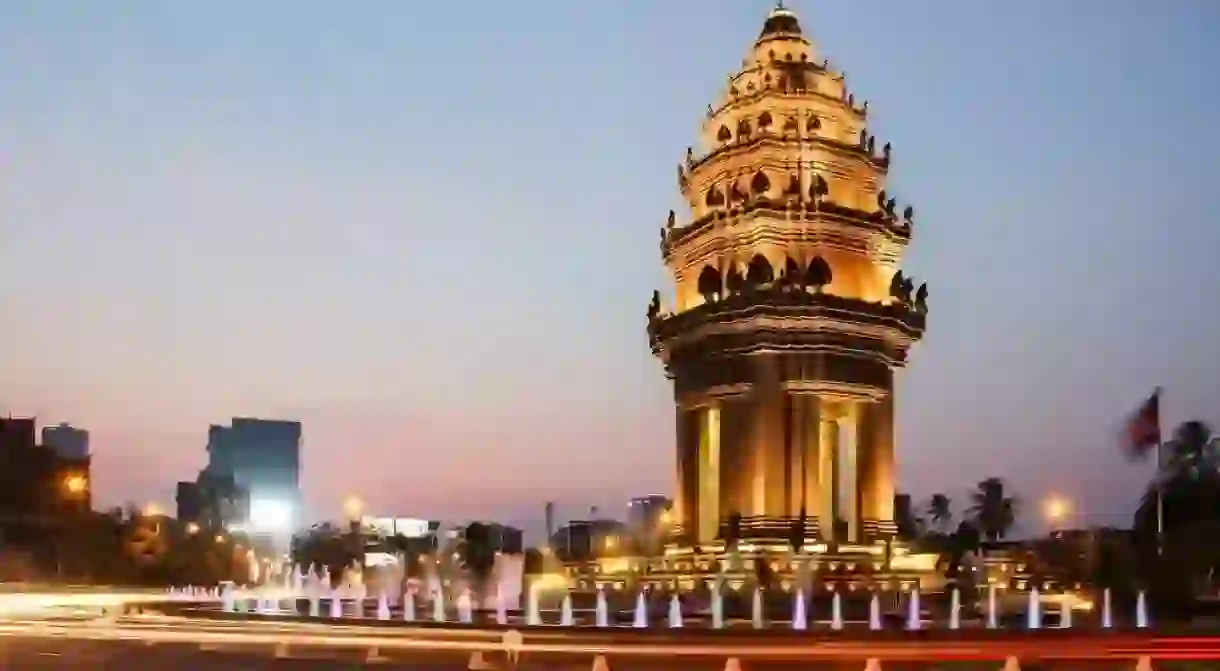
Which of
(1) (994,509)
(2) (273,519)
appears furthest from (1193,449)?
(2) (273,519)

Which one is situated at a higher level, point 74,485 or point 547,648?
point 74,485

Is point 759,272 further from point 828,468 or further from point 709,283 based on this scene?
point 828,468

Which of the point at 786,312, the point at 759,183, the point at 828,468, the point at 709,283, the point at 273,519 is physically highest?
the point at 759,183

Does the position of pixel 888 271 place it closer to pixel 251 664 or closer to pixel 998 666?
pixel 998 666

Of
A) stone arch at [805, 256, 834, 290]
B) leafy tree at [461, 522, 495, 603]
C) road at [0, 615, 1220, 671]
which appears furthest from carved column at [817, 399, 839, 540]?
road at [0, 615, 1220, 671]

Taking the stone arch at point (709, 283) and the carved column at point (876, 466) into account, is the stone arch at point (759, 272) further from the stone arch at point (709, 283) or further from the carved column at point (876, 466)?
the carved column at point (876, 466)

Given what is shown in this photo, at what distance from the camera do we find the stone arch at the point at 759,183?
5719 centimetres

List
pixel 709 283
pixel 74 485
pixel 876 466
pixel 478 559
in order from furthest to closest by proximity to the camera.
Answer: pixel 74 485
pixel 478 559
pixel 709 283
pixel 876 466

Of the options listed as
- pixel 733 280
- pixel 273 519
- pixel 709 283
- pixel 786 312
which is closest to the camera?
pixel 786 312

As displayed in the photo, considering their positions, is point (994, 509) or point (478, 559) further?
point (994, 509)

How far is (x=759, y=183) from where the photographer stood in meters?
57.4

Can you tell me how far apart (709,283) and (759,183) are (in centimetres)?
446

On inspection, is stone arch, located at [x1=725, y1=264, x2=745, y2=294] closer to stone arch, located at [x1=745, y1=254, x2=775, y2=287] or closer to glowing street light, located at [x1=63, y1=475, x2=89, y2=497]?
stone arch, located at [x1=745, y1=254, x2=775, y2=287]

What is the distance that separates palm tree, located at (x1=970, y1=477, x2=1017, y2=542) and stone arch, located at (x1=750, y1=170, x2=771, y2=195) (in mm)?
67442
